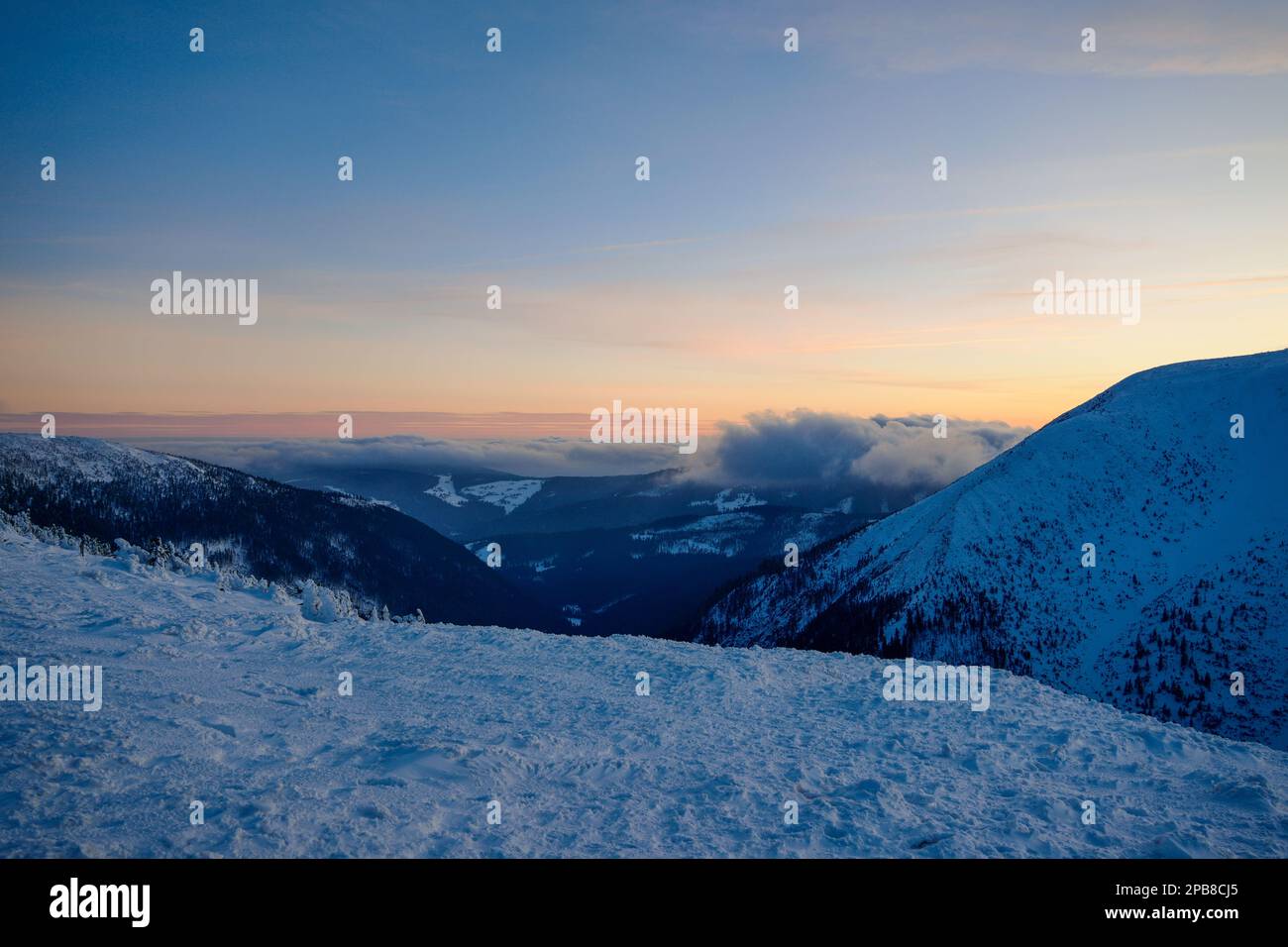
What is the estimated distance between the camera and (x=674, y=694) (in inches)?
614

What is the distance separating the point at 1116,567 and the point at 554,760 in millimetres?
135990

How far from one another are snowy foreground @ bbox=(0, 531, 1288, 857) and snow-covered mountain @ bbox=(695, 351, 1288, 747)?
309ft

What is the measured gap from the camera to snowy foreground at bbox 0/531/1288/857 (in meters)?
9.03

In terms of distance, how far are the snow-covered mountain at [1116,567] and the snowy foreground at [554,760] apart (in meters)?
94.2

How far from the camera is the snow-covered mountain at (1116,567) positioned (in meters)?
93.5

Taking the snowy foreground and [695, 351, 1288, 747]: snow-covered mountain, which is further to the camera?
[695, 351, 1288, 747]: snow-covered mountain

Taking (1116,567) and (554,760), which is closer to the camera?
(554,760)

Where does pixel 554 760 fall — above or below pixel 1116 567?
above

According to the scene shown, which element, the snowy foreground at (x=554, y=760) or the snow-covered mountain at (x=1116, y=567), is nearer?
the snowy foreground at (x=554, y=760)

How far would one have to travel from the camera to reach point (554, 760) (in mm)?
11641

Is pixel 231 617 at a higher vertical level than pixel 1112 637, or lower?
higher
